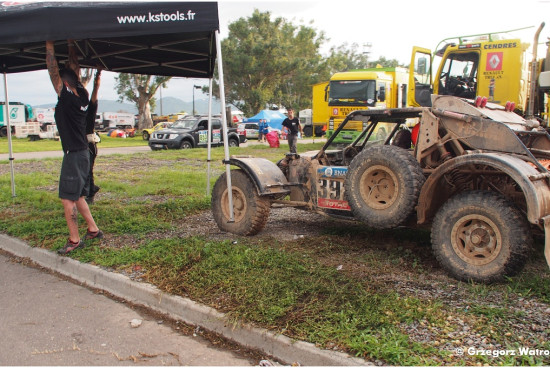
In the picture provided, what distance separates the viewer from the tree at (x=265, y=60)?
4928 cm

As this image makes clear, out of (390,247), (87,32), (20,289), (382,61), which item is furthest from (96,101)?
(382,61)

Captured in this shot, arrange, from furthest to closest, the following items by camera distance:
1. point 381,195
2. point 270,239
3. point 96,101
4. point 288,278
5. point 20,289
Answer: point 96,101
point 270,239
point 381,195
point 20,289
point 288,278

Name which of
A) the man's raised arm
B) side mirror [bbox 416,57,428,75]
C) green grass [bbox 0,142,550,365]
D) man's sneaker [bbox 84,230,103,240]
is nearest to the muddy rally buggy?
green grass [bbox 0,142,550,365]

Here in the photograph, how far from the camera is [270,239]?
5816mm

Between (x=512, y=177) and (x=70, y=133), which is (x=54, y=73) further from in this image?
(x=512, y=177)

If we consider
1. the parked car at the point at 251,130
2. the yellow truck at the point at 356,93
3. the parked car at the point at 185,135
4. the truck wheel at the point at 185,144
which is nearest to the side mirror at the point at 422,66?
the yellow truck at the point at 356,93

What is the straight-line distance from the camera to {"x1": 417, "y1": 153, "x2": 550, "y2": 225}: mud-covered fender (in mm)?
3797

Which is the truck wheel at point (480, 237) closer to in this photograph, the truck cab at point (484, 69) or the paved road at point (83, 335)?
the paved road at point (83, 335)

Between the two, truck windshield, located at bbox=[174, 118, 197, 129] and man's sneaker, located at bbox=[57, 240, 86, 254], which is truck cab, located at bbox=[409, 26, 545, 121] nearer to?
man's sneaker, located at bbox=[57, 240, 86, 254]

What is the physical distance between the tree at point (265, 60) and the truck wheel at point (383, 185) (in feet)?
150

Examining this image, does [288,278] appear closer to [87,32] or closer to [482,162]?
[482,162]

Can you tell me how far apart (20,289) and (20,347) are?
138 centimetres

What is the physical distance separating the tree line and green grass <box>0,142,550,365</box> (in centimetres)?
4090

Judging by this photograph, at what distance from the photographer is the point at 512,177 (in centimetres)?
391
